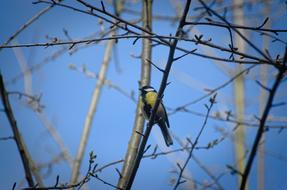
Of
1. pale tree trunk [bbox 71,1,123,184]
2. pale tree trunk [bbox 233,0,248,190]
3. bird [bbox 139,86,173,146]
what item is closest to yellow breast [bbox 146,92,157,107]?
bird [bbox 139,86,173,146]

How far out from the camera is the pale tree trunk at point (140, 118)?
245 cm

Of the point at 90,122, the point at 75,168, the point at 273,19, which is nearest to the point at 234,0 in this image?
the point at 273,19

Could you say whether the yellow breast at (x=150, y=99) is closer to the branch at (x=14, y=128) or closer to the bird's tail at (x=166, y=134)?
the bird's tail at (x=166, y=134)

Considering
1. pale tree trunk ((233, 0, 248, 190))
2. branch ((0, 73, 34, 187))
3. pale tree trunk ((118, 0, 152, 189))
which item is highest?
pale tree trunk ((233, 0, 248, 190))

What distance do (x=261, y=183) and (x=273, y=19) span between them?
6.54 feet

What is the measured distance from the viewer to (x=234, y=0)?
4.98 metres

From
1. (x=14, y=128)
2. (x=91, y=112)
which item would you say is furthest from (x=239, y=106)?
(x=14, y=128)

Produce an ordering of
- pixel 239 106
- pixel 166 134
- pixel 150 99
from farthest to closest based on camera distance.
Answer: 1. pixel 239 106
2. pixel 150 99
3. pixel 166 134

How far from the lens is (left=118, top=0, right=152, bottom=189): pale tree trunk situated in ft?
8.05

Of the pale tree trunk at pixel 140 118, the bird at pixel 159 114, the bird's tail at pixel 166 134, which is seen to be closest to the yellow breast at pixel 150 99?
the bird at pixel 159 114

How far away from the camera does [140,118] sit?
9.14ft

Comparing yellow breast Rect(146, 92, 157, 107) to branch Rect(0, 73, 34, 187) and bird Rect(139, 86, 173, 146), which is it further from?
branch Rect(0, 73, 34, 187)

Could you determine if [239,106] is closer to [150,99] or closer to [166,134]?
[150,99]

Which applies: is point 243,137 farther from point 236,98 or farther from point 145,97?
point 145,97
